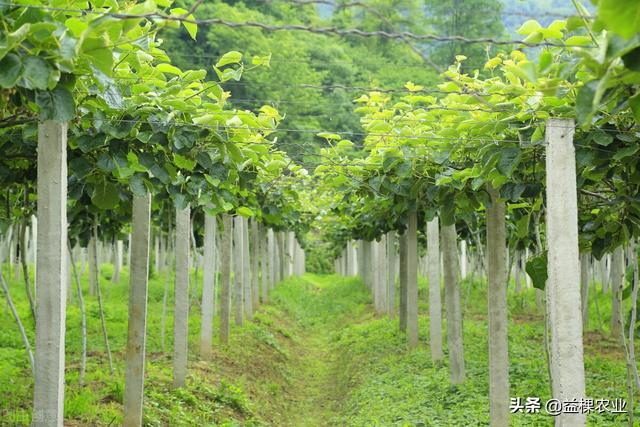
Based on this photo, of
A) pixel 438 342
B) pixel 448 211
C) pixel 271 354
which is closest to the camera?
pixel 448 211

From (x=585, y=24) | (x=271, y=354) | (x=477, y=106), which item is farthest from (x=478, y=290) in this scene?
(x=585, y=24)

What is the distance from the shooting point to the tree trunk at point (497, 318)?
581cm

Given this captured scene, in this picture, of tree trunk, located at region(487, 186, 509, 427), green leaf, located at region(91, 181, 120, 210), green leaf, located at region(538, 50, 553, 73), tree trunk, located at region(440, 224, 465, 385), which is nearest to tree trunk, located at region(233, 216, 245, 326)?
tree trunk, located at region(440, 224, 465, 385)

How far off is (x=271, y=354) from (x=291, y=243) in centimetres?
2056

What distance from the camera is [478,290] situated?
758 inches

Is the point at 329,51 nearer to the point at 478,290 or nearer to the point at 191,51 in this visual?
the point at 191,51

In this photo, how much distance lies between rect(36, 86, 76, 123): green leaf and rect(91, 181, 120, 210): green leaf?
161 cm

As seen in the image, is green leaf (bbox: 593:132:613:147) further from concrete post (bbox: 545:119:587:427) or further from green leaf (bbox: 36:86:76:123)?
green leaf (bbox: 36:86:76:123)

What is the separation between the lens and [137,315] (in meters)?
5.65

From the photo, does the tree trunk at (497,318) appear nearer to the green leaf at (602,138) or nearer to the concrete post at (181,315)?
the green leaf at (602,138)

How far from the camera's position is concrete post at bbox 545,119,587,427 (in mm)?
→ 3543

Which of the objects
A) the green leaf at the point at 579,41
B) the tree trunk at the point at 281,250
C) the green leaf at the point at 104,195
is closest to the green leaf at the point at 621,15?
the green leaf at the point at 579,41

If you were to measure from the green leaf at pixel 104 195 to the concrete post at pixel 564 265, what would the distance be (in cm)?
283

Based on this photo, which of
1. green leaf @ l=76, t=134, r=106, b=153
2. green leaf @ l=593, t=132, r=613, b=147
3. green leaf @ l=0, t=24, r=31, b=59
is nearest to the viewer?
green leaf @ l=0, t=24, r=31, b=59
